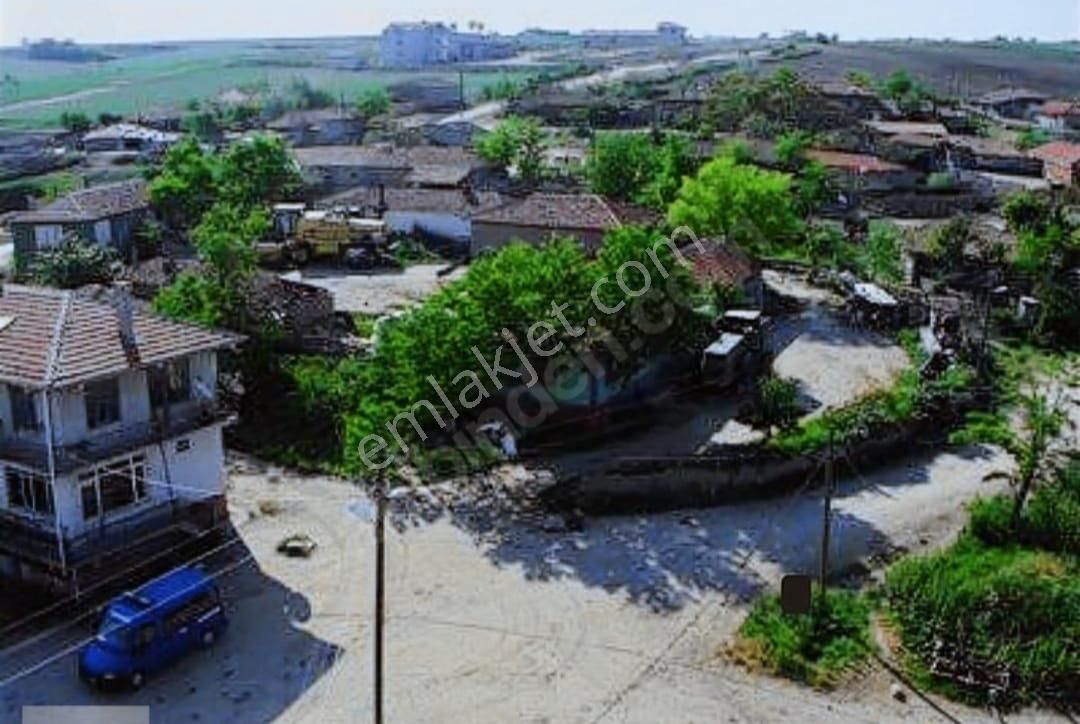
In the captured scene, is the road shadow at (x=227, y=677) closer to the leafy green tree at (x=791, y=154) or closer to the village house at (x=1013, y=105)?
the leafy green tree at (x=791, y=154)

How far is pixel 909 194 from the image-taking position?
64.2m

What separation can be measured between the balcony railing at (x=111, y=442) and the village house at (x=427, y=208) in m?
25.7

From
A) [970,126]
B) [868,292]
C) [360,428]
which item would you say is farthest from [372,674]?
[970,126]

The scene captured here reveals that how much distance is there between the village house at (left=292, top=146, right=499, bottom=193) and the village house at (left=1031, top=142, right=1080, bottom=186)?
32689 millimetres

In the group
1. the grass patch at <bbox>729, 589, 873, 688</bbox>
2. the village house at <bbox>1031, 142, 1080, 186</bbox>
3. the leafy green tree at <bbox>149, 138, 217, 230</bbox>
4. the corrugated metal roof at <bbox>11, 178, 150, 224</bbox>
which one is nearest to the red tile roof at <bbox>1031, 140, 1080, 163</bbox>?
the village house at <bbox>1031, 142, 1080, 186</bbox>

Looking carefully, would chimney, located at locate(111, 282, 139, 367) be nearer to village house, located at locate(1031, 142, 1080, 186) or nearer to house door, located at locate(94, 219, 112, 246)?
house door, located at locate(94, 219, 112, 246)

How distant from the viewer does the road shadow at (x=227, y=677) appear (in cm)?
1877

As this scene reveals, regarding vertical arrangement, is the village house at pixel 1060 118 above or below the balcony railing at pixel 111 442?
above

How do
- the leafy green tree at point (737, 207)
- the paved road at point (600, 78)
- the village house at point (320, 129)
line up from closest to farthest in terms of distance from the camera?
the leafy green tree at point (737, 207) → the village house at point (320, 129) → the paved road at point (600, 78)

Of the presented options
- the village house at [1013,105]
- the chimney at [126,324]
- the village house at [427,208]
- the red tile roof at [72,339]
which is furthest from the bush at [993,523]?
the village house at [1013,105]

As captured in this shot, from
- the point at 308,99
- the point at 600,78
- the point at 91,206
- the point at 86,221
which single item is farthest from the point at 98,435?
the point at 600,78

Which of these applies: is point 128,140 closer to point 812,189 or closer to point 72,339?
point 812,189

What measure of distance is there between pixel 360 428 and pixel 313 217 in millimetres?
23767

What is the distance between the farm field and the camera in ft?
440
